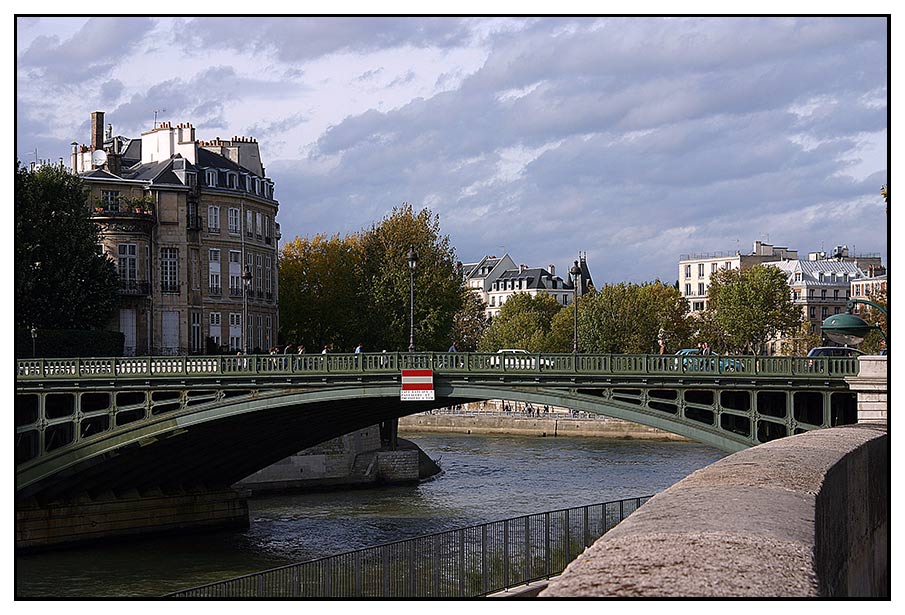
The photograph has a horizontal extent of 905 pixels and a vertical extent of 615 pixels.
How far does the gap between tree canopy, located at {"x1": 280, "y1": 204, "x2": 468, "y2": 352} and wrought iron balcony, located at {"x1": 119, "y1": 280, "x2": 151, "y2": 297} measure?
42.1 feet

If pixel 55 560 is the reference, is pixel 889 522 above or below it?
above

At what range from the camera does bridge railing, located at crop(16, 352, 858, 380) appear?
27.6 metres

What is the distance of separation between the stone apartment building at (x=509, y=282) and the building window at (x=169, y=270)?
87563 mm

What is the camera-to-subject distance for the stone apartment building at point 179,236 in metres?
53.3

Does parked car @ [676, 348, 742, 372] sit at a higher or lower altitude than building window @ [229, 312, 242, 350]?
lower

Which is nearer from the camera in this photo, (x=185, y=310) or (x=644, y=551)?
(x=644, y=551)

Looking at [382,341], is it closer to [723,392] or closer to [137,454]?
[137,454]

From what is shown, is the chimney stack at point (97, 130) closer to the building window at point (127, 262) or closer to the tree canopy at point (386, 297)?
the building window at point (127, 262)

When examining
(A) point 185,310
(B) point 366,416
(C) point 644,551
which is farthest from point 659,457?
(C) point 644,551

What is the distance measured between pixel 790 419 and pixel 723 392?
2.26m

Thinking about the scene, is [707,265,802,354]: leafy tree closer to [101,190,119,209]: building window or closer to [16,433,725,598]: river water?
[16,433,725,598]: river water

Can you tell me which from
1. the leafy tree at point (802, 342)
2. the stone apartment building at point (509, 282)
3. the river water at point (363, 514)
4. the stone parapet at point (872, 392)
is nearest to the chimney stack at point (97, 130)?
the river water at point (363, 514)

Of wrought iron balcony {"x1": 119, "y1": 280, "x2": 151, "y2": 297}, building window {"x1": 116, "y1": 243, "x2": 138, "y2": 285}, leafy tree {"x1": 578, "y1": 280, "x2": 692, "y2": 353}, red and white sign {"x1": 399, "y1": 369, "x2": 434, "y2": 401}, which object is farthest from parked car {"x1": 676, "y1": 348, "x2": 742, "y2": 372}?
leafy tree {"x1": 578, "y1": 280, "x2": 692, "y2": 353}

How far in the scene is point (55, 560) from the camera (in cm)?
3425
